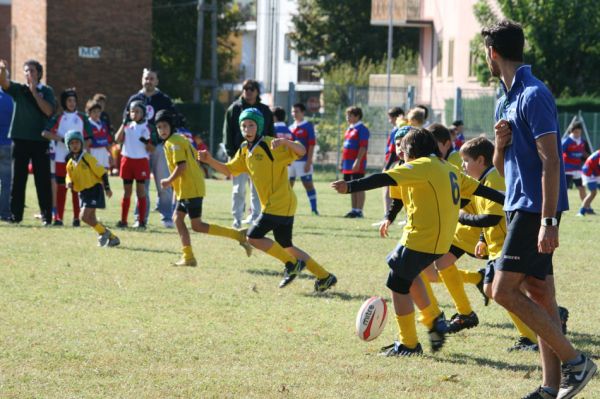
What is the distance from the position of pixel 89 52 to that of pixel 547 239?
37.8m

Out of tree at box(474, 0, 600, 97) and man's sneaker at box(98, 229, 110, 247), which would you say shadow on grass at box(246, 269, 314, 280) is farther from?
tree at box(474, 0, 600, 97)

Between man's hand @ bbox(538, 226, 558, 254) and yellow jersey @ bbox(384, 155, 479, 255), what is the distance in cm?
154

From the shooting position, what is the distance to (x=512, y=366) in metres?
7.38

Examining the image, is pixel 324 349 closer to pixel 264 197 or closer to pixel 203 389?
pixel 203 389

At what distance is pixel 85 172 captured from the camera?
14.6m

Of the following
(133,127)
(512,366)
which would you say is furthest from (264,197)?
(133,127)

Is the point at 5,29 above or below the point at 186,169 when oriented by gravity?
above

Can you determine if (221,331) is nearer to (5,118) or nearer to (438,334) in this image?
(438,334)

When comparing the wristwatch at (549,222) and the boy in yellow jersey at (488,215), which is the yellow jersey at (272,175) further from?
the wristwatch at (549,222)

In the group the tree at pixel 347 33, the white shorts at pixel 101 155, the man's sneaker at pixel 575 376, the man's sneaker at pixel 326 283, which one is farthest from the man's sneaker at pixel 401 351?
the tree at pixel 347 33

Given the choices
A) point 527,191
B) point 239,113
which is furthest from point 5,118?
point 527,191

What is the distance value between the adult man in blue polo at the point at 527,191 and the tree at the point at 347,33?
53.0 metres

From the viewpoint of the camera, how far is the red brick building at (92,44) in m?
41.3

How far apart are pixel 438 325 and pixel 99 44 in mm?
36150
